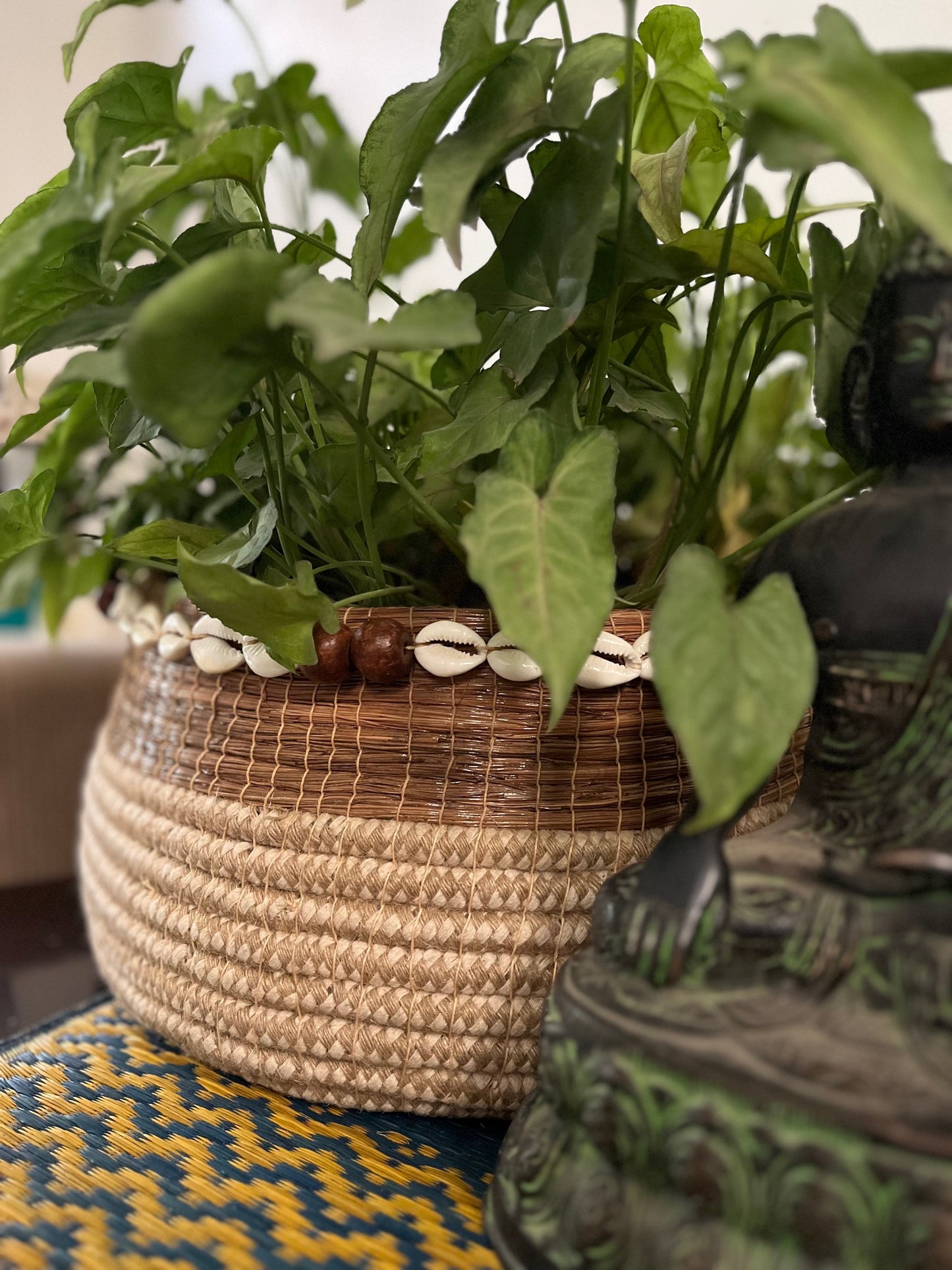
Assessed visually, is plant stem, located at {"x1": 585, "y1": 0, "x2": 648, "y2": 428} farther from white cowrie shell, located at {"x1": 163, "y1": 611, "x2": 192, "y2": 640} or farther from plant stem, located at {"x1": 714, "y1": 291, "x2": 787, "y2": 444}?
white cowrie shell, located at {"x1": 163, "y1": 611, "x2": 192, "y2": 640}

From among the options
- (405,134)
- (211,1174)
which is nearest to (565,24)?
(405,134)

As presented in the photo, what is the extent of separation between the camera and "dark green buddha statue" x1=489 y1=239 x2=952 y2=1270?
0.35 m

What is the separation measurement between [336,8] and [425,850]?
1.49 m

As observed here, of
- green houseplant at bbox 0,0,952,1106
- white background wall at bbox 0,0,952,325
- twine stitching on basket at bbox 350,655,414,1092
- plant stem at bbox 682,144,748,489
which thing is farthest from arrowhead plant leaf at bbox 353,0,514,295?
white background wall at bbox 0,0,952,325

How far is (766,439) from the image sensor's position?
1.06m

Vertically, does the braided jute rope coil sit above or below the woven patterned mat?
above

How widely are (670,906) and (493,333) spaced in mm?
382

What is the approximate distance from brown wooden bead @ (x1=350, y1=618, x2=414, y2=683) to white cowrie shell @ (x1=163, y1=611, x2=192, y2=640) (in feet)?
0.49

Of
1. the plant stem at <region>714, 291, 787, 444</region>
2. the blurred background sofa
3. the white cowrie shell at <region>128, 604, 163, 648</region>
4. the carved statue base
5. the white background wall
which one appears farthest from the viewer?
the blurred background sofa

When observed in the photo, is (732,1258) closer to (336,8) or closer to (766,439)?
(766,439)

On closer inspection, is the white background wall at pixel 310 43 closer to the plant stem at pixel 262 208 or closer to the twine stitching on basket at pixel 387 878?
the plant stem at pixel 262 208

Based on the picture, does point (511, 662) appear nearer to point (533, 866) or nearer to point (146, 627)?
point (533, 866)

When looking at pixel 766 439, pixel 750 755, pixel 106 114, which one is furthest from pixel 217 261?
pixel 766 439

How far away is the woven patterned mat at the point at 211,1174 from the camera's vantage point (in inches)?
18.0
